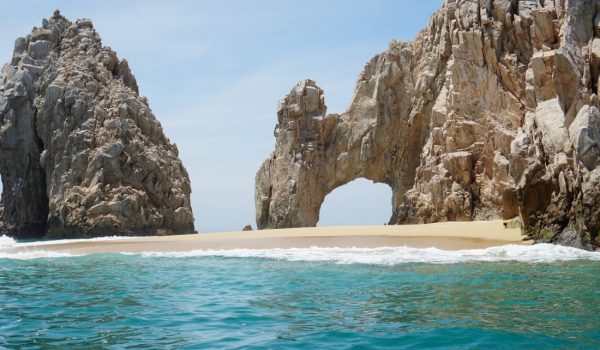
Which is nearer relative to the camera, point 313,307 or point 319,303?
point 313,307

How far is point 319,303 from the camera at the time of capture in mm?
8508

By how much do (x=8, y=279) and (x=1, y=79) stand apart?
4520 cm

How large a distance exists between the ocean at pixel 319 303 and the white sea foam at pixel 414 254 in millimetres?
98

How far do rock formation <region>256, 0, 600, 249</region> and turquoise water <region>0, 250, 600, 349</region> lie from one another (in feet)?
16.0

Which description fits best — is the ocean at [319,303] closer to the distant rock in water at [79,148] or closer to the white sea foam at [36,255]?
the white sea foam at [36,255]

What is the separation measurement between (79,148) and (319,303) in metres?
40.6

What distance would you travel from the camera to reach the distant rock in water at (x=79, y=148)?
42875 mm

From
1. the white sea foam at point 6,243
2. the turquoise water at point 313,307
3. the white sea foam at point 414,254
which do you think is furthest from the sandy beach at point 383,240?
the white sea foam at point 6,243

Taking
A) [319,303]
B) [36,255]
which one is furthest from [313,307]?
[36,255]

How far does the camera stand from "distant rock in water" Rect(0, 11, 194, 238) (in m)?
42.9

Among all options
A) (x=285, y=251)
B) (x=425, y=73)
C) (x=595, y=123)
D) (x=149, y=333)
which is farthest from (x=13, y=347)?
(x=425, y=73)

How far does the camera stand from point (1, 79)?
51406mm

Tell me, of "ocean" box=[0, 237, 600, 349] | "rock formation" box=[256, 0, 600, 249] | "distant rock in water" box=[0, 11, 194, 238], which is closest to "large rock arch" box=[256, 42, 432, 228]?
"rock formation" box=[256, 0, 600, 249]

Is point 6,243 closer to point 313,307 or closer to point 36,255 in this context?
point 36,255
